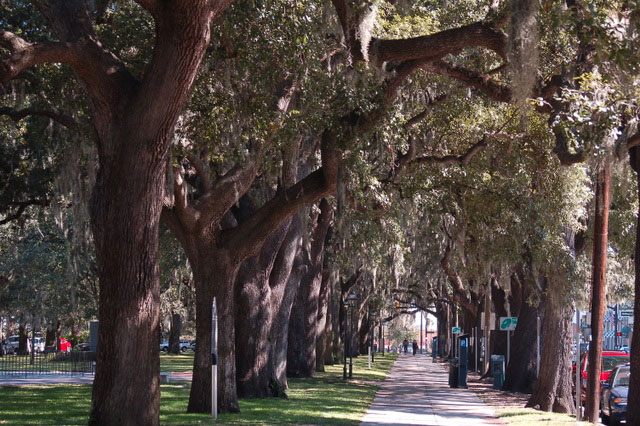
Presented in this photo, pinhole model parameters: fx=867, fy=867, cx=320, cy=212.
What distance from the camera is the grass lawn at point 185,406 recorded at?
14922 mm

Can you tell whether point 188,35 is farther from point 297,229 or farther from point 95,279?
point 95,279

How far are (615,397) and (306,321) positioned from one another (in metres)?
13.3

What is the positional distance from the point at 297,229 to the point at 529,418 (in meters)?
7.43

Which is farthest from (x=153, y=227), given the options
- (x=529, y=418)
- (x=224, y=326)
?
(x=529, y=418)

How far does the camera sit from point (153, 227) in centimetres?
1020

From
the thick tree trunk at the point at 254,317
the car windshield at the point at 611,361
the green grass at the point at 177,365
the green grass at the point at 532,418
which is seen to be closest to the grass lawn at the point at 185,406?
the thick tree trunk at the point at 254,317

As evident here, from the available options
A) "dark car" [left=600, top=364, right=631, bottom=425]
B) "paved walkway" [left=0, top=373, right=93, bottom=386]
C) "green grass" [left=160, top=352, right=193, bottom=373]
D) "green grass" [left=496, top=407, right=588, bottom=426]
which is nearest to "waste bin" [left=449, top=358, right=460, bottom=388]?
"green grass" [left=496, top=407, right=588, bottom=426]

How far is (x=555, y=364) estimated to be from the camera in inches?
784

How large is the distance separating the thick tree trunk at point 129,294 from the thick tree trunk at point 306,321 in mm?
18562

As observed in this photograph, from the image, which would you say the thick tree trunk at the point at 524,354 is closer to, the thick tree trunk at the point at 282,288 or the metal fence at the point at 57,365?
the thick tree trunk at the point at 282,288

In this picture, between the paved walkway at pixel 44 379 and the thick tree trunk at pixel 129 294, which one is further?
the paved walkway at pixel 44 379

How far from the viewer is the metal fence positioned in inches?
1305

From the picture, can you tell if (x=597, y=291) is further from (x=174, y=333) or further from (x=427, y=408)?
(x=174, y=333)

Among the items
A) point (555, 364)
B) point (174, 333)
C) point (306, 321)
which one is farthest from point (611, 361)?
point (174, 333)
